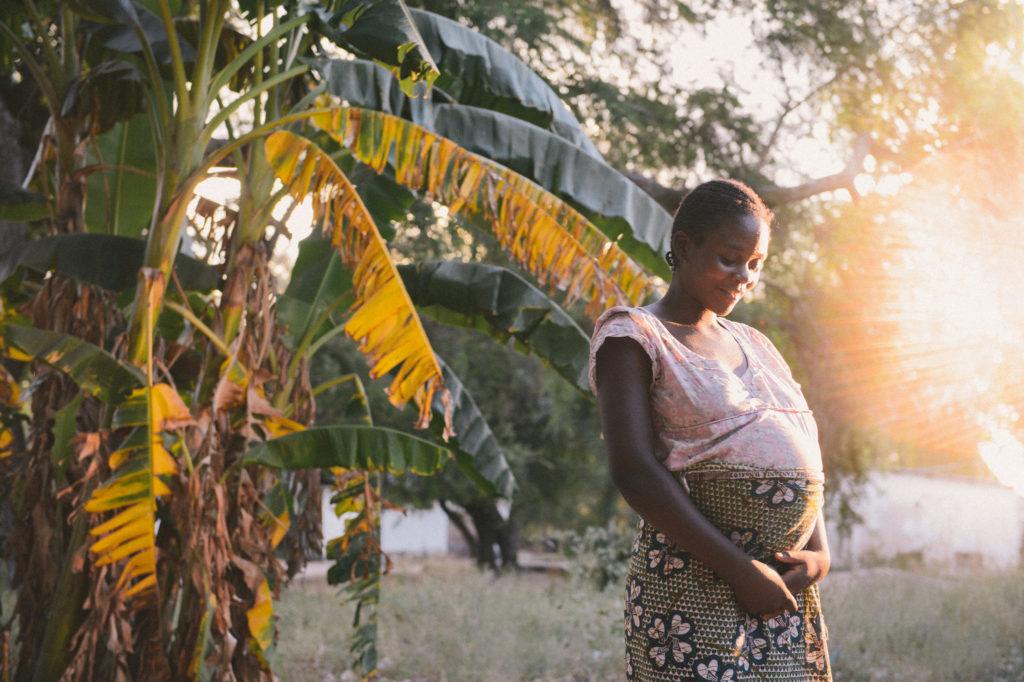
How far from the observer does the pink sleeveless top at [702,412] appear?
2.33 metres

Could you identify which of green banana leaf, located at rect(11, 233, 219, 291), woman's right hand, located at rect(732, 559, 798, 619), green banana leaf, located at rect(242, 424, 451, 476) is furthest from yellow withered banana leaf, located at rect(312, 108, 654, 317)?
woman's right hand, located at rect(732, 559, 798, 619)

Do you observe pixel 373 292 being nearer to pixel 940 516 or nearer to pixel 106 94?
pixel 106 94

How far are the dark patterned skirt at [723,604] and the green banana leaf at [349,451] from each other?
3511 mm

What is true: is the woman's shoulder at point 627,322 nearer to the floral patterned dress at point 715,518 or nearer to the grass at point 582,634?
the floral patterned dress at point 715,518

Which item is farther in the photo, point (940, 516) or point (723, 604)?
point (940, 516)

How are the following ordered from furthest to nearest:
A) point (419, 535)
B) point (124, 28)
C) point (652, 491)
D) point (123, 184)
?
point (419, 535), point (123, 184), point (124, 28), point (652, 491)

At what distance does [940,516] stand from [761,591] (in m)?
37.6

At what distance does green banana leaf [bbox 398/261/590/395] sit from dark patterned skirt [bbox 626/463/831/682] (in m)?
4.71

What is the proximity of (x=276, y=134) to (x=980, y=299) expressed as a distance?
11.2 metres

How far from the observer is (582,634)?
10.7 meters

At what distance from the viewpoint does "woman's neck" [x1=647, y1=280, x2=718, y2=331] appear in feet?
8.20

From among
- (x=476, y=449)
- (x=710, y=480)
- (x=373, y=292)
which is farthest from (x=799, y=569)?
(x=476, y=449)

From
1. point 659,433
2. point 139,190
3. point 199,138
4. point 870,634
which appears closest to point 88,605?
point 199,138

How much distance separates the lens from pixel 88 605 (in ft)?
17.8
